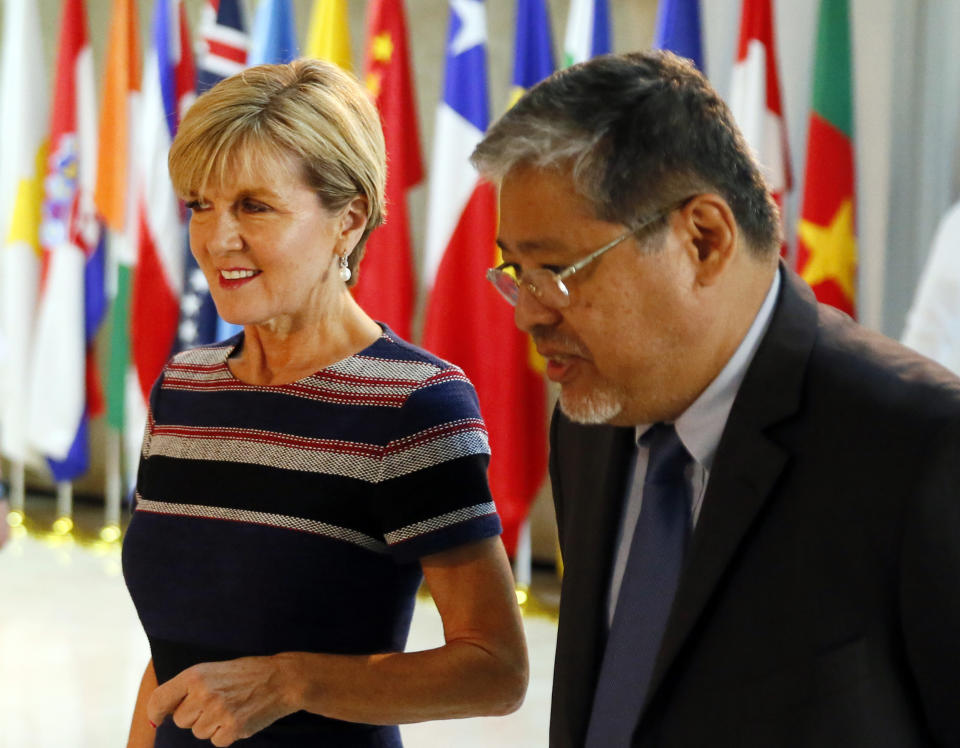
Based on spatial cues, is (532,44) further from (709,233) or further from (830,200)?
(709,233)

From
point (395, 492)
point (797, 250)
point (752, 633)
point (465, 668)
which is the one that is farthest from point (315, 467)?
point (797, 250)

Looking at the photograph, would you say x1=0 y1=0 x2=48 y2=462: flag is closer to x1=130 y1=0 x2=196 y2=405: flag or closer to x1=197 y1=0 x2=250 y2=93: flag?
x1=130 y1=0 x2=196 y2=405: flag

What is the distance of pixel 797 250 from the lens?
15.4ft

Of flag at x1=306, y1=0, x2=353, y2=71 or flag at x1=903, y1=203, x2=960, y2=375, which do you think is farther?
flag at x1=306, y1=0, x2=353, y2=71

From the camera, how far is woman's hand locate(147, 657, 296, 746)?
1.41 metres

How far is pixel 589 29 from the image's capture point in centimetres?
522

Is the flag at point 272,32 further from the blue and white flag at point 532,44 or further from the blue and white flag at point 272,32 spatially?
the blue and white flag at point 532,44

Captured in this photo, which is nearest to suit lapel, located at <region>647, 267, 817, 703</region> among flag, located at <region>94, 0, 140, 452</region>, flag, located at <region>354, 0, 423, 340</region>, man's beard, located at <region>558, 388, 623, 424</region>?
man's beard, located at <region>558, 388, 623, 424</region>

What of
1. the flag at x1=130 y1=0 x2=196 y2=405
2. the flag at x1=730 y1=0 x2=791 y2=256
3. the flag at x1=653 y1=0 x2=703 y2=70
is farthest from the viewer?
the flag at x1=130 y1=0 x2=196 y2=405

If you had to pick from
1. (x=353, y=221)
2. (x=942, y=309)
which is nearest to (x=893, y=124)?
(x=942, y=309)

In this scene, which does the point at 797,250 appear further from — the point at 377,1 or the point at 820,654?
the point at 820,654

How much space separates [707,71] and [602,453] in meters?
4.35

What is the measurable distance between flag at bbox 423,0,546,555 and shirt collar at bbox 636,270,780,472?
415 centimetres

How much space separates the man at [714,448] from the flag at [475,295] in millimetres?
4082
